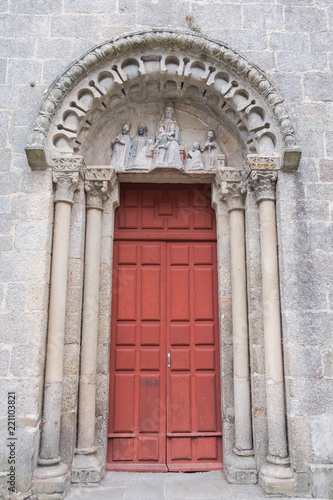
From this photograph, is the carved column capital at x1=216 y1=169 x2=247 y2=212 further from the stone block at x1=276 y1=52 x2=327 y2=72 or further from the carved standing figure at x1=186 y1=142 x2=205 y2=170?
the stone block at x1=276 y1=52 x2=327 y2=72

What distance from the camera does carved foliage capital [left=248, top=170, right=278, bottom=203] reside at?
424cm

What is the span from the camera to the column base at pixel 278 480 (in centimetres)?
361

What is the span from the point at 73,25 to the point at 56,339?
3439mm

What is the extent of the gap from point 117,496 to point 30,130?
12.0ft

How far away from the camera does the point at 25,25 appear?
4.52 metres

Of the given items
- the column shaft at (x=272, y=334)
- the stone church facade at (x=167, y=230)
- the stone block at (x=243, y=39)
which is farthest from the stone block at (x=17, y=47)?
the column shaft at (x=272, y=334)

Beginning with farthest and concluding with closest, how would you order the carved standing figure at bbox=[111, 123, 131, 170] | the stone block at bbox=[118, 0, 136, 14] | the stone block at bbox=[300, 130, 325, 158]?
1. the carved standing figure at bbox=[111, 123, 131, 170]
2. the stone block at bbox=[118, 0, 136, 14]
3. the stone block at bbox=[300, 130, 325, 158]

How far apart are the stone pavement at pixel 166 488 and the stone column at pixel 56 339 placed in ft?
0.90

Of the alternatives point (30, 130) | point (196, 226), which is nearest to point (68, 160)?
point (30, 130)

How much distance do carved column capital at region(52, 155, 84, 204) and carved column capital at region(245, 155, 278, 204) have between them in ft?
6.00

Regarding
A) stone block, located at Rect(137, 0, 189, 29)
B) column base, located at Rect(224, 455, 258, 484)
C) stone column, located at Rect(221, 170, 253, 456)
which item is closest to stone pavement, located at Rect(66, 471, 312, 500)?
column base, located at Rect(224, 455, 258, 484)

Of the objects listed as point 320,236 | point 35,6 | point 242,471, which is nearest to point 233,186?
point 320,236

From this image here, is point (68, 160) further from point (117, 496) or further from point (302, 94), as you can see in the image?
point (117, 496)

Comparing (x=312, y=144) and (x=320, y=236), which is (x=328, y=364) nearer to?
(x=320, y=236)
